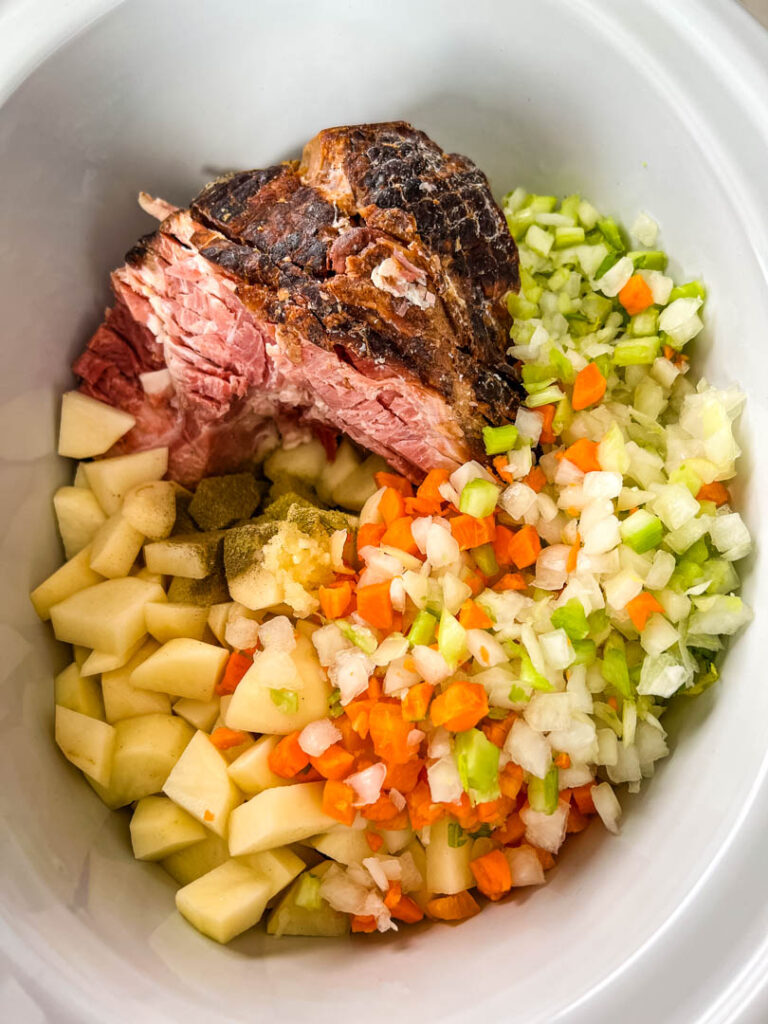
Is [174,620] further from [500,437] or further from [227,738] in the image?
[500,437]

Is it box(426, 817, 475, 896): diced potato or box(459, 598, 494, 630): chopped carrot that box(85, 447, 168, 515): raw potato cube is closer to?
box(459, 598, 494, 630): chopped carrot

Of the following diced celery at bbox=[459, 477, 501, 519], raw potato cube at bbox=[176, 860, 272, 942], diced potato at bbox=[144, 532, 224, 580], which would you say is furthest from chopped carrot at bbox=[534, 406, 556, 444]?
raw potato cube at bbox=[176, 860, 272, 942]

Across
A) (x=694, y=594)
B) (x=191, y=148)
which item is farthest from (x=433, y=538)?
(x=191, y=148)

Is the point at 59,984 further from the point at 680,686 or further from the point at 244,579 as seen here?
the point at 680,686

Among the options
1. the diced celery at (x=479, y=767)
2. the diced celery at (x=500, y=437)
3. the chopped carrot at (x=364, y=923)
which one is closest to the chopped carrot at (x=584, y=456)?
the diced celery at (x=500, y=437)

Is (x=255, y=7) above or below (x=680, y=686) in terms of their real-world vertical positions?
above

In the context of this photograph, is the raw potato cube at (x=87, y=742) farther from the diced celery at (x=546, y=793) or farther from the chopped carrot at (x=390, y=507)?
the diced celery at (x=546, y=793)

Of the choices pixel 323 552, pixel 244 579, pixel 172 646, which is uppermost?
pixel 323 552
